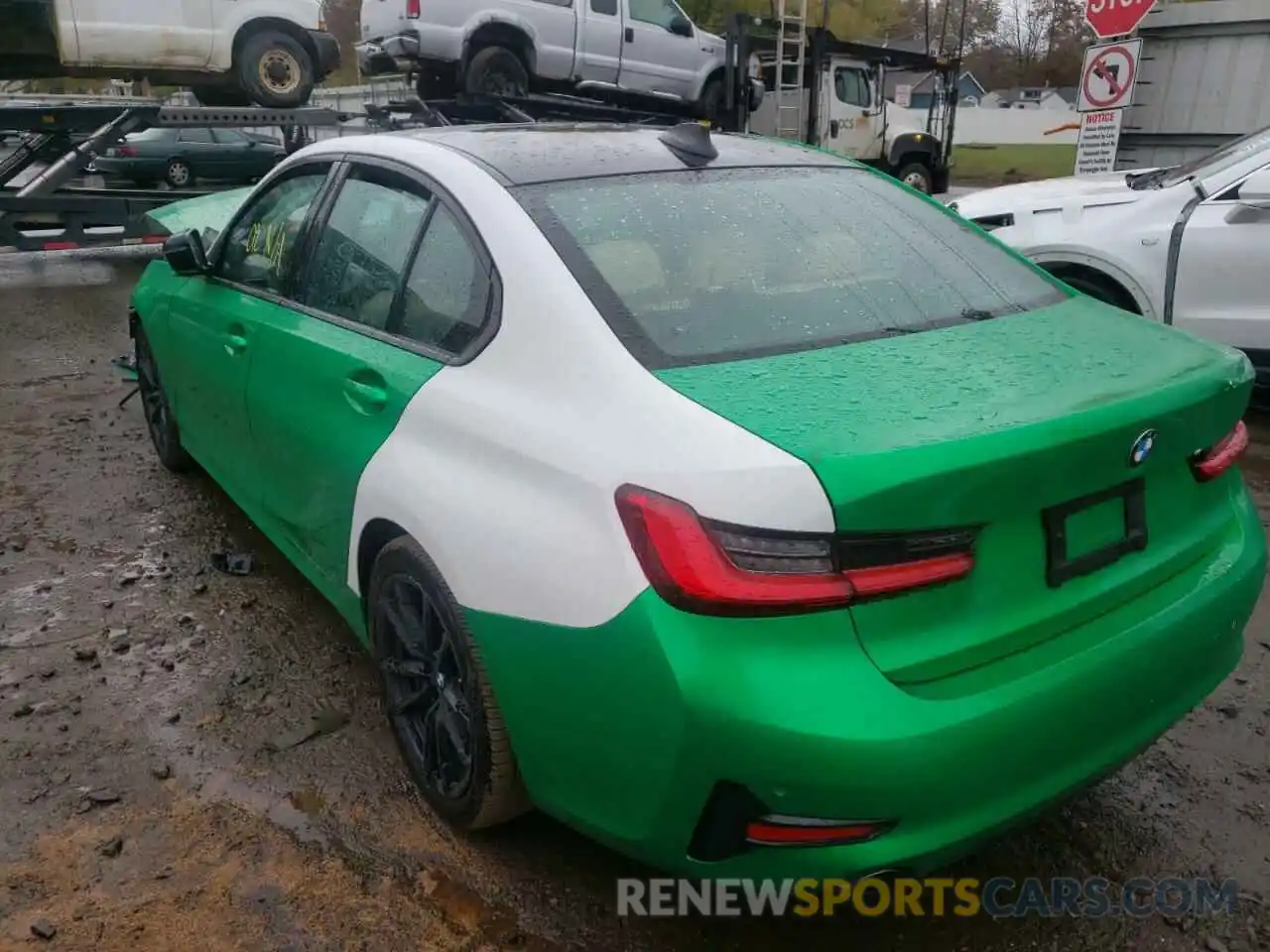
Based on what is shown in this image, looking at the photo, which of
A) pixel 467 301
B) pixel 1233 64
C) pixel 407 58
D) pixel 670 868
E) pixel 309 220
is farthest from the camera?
pixel 407 58

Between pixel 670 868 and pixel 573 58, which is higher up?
pixel 573 58

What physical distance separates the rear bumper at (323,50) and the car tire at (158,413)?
7.69 meters

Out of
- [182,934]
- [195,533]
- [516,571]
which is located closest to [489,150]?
[516,571]

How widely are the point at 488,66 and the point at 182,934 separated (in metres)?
11.8

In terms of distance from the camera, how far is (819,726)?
1.63 meters

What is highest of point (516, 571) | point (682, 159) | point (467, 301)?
point (682, 159)

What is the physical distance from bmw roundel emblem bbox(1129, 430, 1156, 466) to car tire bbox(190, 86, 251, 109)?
11184 mm

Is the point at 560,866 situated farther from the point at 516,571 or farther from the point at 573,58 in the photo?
the point at 573,58

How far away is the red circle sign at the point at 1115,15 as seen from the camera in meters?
10.2

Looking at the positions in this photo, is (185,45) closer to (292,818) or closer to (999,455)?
(292,818)

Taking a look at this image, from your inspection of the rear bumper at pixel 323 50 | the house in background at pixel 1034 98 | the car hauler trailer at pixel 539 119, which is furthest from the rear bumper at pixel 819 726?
the house in background at pixel 1034 98

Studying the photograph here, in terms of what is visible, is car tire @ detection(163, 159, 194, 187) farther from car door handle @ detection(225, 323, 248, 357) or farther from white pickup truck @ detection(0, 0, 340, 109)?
car door handle @ detection(225, 323, 248, 357)

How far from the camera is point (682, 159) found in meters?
2.70

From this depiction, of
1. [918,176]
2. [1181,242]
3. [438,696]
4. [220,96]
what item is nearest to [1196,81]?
[918,176]
